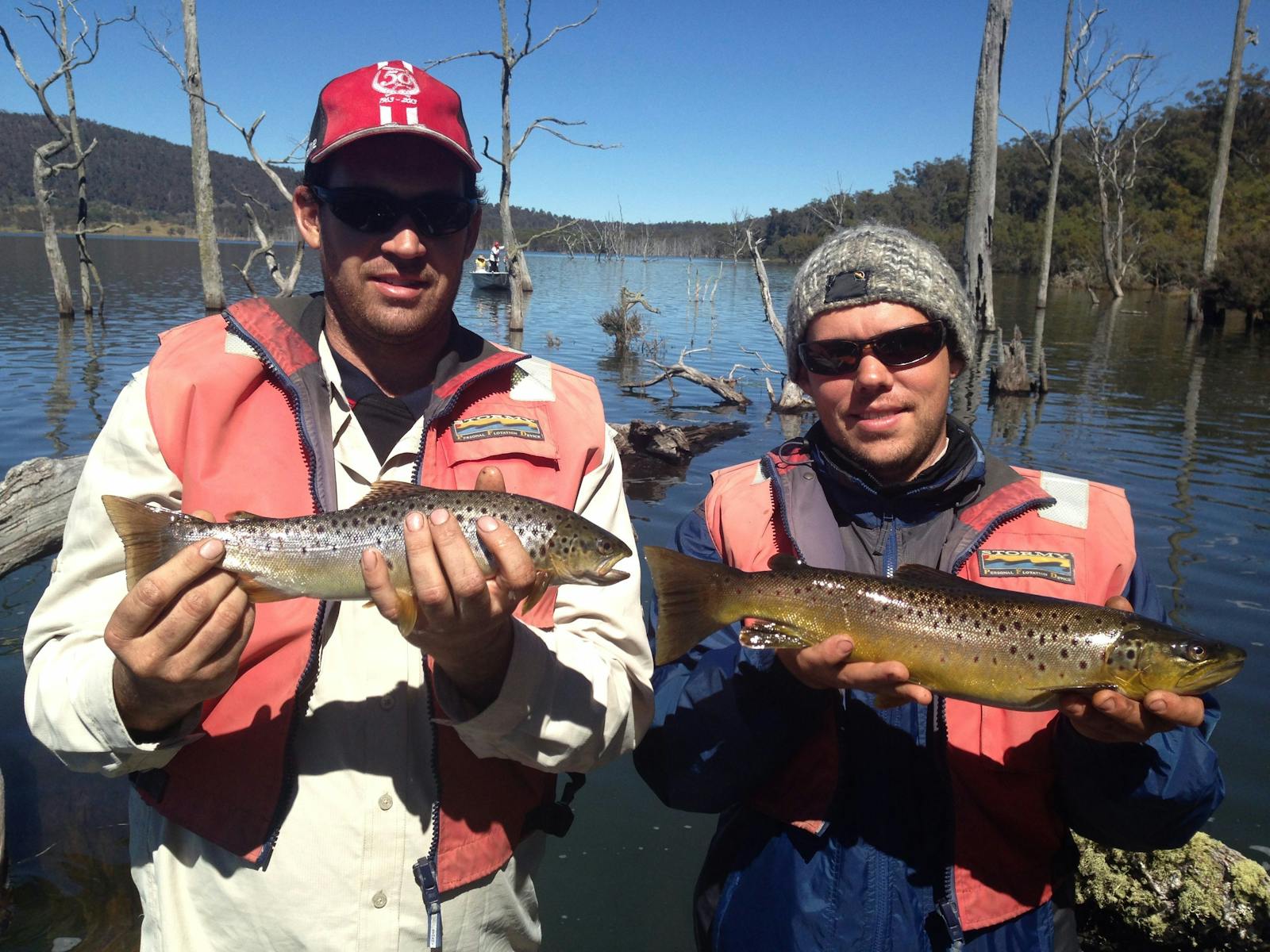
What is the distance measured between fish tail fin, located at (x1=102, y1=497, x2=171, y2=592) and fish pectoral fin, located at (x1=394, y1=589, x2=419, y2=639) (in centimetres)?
72

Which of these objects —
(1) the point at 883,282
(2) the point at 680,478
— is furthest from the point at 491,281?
(1) the point at 883,282

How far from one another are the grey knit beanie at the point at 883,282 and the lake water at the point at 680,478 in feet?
12.8

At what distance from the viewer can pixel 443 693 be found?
251 cm

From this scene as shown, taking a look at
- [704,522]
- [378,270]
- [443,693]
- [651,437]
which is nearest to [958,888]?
[704,522]

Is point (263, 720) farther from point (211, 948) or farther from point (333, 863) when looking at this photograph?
point (211, 948)

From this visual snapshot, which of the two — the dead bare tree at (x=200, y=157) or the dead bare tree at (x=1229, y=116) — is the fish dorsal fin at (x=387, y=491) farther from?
the dead bare tree at (x=1229, y=116)

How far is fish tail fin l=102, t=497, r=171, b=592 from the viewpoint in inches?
96.9

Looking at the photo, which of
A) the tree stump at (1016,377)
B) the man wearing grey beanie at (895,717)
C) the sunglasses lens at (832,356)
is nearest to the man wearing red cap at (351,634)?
the man wearing grey beanie at (895,717)

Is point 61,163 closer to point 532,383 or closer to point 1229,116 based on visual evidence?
Answer: point 532,383

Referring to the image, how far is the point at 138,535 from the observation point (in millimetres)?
2488

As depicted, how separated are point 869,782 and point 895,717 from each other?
9.6 inches

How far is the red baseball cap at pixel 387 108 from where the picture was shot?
2.88m

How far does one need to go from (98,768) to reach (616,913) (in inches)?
142

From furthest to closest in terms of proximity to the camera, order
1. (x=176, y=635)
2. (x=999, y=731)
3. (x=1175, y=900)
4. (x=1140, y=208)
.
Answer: (x=1140, y=208)
(x=1175, y=900)
(x=999, y=731)
(x=176, y=635)
